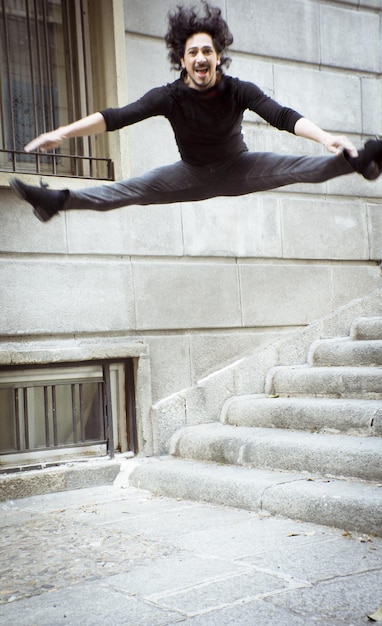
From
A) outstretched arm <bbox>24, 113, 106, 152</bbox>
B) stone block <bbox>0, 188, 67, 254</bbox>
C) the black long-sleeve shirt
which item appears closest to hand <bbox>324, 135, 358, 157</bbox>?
the black long-sleeve shirt

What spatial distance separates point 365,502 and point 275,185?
2766mm

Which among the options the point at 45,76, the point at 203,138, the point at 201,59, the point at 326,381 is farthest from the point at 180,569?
the point at 45,76

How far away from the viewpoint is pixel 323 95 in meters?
8.90

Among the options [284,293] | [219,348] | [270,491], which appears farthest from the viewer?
[284,293]

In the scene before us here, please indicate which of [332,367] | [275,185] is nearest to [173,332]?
[332,367]

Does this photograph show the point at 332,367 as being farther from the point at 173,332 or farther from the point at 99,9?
the point at 99,9

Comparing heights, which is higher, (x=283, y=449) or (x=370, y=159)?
(x=370, y=159)

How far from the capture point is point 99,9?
7.73m

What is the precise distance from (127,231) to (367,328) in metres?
2.78

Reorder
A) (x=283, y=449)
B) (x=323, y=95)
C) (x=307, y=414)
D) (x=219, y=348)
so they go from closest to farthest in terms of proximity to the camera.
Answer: (x=283, y=449) < (x=307, y=414) < (x=219, y=348) < (x=323, y=95)

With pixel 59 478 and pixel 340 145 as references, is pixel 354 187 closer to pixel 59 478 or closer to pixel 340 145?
pixel 59 478

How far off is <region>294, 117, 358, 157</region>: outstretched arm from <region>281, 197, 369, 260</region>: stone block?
5.67m

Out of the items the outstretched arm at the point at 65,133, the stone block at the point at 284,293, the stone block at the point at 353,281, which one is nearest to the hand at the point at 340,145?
the outstretched arm at the point at 65,133

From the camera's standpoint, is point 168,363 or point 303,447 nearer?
point 303,447
